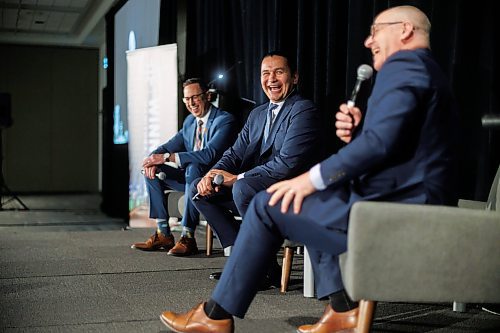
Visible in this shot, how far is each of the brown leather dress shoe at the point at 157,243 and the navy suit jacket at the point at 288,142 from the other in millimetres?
1325

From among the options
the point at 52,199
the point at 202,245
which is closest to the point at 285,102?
the point at 202,245

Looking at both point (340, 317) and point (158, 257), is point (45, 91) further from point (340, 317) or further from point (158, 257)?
point (340, 317)

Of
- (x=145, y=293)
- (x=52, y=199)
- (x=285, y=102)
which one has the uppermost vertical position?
(x=285, y=102)

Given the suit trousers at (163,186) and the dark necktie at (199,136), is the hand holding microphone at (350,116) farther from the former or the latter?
the dark necktie at (199,136)

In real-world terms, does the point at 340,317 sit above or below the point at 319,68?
below

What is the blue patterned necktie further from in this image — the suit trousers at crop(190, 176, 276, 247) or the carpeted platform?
the carpeted platform

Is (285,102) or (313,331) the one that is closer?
(313,331)

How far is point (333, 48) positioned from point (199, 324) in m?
2.29

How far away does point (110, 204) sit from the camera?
8.38 m

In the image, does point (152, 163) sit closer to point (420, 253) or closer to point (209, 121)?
point (209, 121)

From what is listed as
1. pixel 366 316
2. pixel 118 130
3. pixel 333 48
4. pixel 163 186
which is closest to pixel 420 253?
pixel 366 316

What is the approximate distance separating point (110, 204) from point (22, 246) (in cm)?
372

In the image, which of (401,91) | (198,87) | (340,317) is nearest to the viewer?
(401,91)

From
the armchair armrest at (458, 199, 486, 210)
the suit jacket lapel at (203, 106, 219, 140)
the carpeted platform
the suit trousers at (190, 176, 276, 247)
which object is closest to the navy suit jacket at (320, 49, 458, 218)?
the carpeted platform
